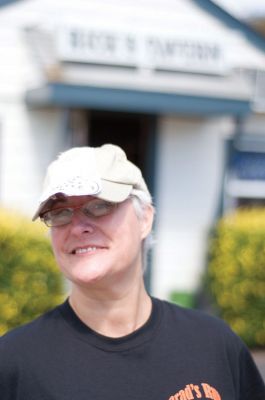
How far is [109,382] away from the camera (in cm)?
212

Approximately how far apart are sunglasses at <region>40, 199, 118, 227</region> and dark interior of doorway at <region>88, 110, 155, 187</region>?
613cm

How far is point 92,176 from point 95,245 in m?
0.20

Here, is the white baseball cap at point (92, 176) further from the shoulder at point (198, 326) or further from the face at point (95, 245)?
the shoulder at point (198, 326)

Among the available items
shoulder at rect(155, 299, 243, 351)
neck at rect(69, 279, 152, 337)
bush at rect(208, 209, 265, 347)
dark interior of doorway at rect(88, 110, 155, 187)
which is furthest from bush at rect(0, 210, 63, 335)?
neck at rect(69, 279, 152, 337)

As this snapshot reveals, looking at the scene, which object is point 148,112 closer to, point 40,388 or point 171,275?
point 171,275

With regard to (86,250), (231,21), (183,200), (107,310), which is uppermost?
(231,21)

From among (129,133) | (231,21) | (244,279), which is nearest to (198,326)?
(244,279)

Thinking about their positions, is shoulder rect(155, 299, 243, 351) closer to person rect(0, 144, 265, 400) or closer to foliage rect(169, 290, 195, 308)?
person rect(0, 144, 265, 400)

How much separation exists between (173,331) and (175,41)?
19.5ft

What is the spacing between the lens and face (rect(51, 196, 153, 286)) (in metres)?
2.18

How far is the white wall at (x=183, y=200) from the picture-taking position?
846 cm

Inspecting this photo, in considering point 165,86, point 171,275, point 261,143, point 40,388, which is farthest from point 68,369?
point 261,143

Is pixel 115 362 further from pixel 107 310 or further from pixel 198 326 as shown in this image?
pixel 198 326

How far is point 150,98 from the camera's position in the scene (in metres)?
7.61
